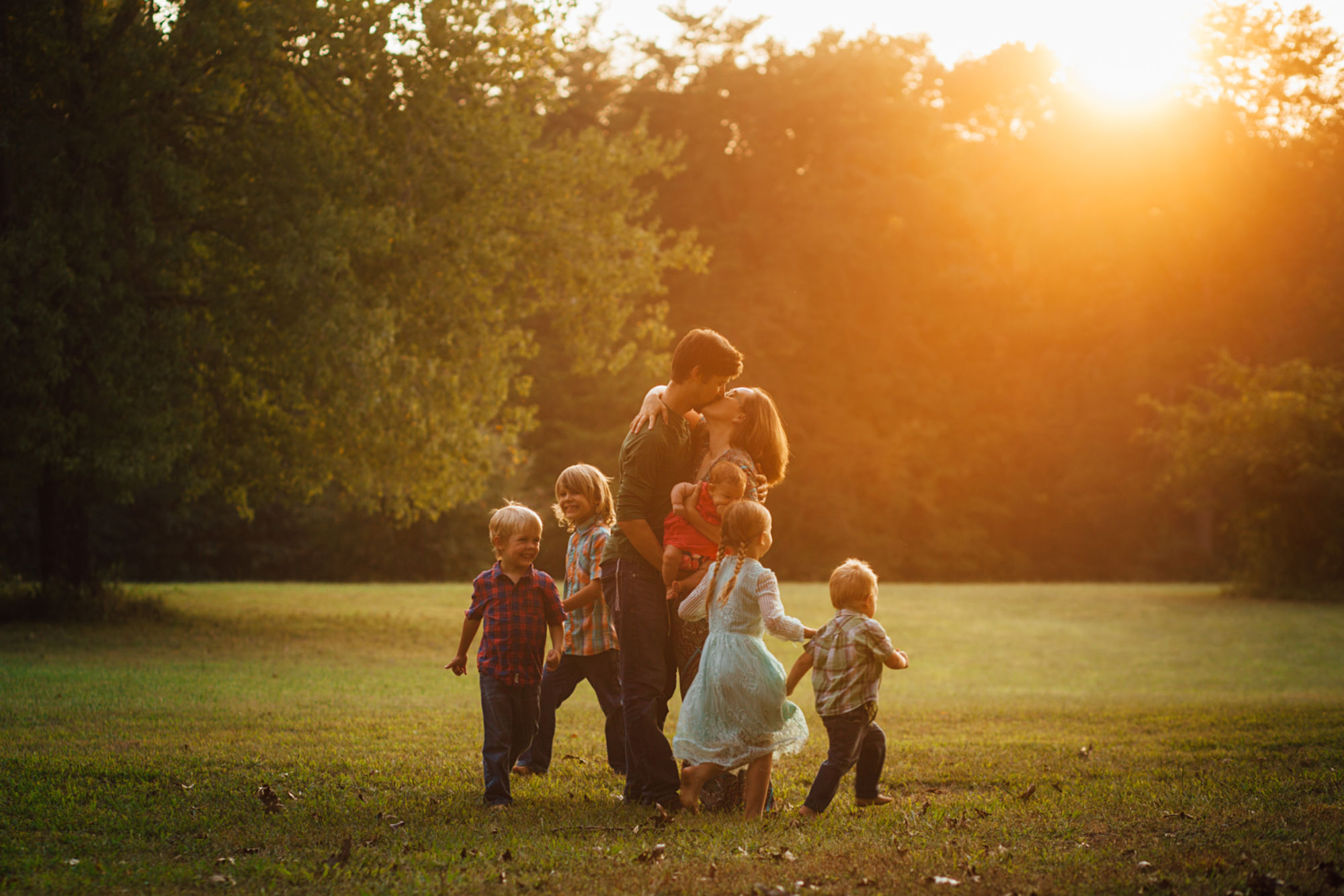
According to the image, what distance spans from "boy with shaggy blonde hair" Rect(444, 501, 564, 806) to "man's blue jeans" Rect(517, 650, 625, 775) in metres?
0.74

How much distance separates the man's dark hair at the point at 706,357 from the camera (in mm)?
5660

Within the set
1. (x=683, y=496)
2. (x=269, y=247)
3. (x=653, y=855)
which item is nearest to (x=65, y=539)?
(x=269, y=247)

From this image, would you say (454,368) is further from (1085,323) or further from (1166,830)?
(1085,323)

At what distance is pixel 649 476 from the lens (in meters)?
5.75

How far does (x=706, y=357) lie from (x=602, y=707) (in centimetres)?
232

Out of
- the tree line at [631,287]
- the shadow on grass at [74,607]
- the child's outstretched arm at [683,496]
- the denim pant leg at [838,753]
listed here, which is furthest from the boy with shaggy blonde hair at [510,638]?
the shadow on grass at [74,607]

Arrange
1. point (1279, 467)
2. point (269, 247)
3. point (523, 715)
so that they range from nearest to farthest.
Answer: point (523, 715) → point (269, 247) → point (1279, 467)

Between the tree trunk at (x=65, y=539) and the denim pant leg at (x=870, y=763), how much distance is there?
14.4 m

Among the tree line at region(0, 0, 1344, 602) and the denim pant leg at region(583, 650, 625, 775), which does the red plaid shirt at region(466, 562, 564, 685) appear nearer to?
the denim pant leg at region(583, 650, 625, 775)

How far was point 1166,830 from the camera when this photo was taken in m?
5.40

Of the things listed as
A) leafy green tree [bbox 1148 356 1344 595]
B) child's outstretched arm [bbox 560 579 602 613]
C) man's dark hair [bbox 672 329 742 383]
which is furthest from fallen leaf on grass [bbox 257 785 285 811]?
leafy green tree [bbox 1148 356 1344 595]

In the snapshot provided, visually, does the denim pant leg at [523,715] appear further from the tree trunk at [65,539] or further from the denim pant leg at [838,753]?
the tree trunk at [65,539]

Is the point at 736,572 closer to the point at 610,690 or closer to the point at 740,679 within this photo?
the point at 740,679

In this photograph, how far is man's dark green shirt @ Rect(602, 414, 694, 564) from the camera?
226 inches
